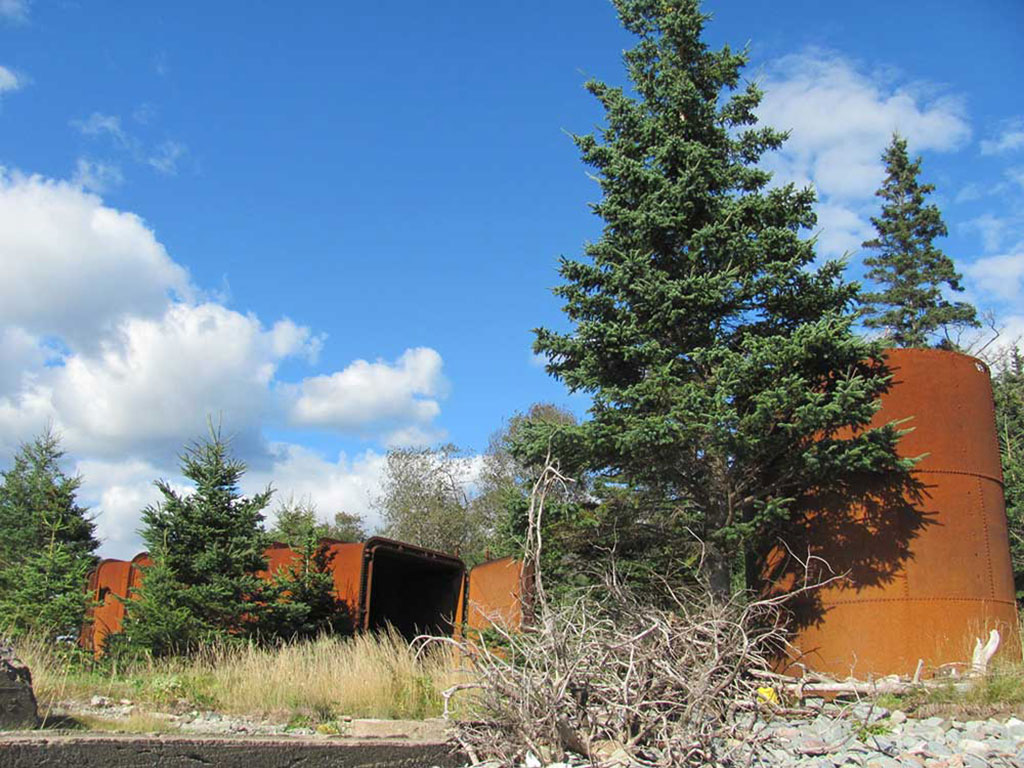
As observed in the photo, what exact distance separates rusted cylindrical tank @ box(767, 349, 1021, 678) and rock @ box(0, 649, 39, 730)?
308 inches

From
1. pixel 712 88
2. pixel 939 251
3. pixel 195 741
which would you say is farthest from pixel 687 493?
pixel 939 251

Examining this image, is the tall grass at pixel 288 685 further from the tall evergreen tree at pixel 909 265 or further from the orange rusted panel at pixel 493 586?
the tall evergreen tree at pixel 909 265

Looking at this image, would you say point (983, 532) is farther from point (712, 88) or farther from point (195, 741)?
point (195, 741)

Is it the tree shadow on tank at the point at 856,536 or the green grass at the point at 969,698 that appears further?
the tree shadow on tank at the point at 856,536

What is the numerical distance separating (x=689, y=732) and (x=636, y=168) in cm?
815

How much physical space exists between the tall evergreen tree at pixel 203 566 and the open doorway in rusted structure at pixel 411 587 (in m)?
2.04

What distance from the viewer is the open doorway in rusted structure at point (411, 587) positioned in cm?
1523

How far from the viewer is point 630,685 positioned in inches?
260

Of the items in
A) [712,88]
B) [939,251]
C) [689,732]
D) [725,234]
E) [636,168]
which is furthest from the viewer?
[939,251]

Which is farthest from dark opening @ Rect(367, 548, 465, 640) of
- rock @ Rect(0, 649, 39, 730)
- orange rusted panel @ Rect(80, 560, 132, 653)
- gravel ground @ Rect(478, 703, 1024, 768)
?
gravel ground @ Rect(478, 703, 1024, 768)

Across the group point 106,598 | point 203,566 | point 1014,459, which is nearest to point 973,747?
point 203,566

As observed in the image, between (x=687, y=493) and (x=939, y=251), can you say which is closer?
(x=687, y=493)

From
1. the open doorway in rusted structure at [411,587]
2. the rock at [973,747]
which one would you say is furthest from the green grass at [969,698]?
the open doorway in rusted structure at [411,587]

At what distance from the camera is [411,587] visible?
62.6 feet
